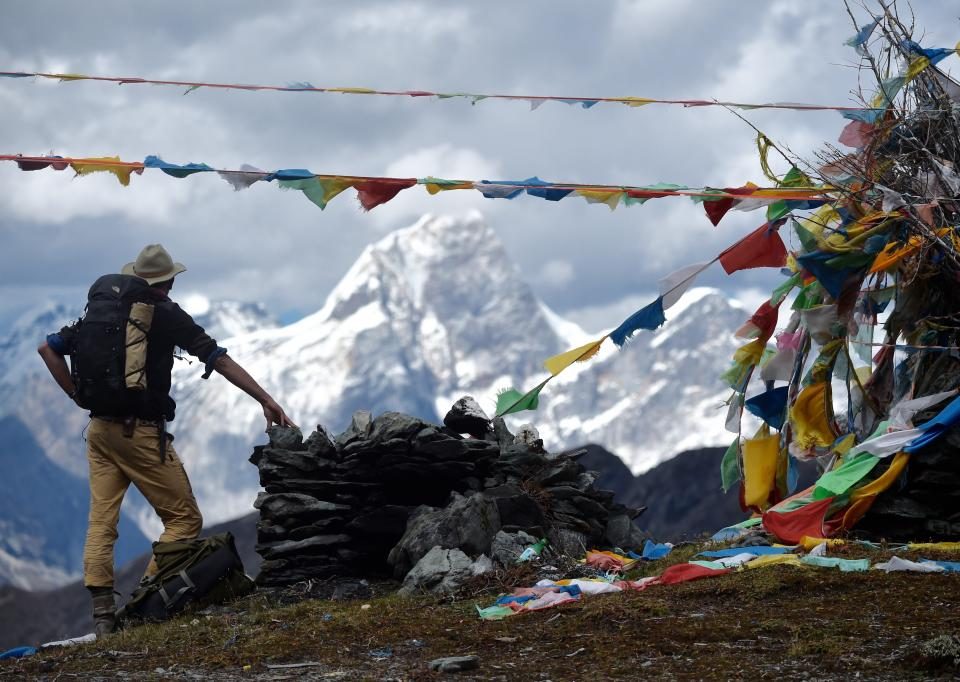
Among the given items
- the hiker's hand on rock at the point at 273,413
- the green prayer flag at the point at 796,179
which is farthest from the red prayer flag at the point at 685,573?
the green prayer flag at the point at 796,179

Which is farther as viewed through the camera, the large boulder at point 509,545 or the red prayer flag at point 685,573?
the large boulder at point 509,545

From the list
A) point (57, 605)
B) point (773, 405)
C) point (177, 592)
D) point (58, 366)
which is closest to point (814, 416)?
point (773, 405)

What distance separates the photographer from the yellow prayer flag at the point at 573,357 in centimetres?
1225

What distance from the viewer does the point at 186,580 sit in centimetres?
1070

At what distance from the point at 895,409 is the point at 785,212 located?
7.91 ft

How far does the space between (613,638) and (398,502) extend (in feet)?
14.9

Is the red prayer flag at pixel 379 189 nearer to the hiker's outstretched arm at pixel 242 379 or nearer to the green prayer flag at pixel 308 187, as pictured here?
the green prayer flag at pixel 308 187

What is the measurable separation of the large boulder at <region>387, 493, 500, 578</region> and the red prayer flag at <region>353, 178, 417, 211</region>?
2828 mm

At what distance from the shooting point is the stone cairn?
11.3 metres

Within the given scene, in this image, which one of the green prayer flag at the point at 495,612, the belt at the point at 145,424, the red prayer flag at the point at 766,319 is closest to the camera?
the green prayer flag at the point at 495,612

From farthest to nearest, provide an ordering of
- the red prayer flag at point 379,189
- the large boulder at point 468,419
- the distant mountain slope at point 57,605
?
the distant mountain slope at point 57,605, the large boulder at point 468,419, the red prayer flag at point 379,189

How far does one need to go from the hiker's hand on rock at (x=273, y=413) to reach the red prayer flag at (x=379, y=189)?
6.49 feet

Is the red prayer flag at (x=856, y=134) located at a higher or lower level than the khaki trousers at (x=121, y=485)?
higher

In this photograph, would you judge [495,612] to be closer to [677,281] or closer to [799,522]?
[799,522]
